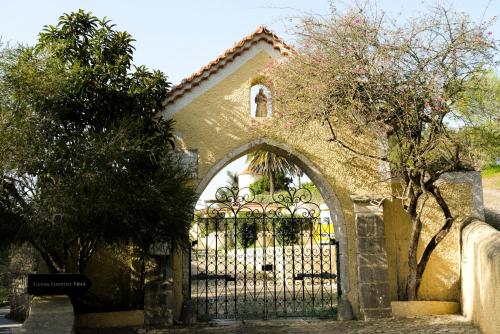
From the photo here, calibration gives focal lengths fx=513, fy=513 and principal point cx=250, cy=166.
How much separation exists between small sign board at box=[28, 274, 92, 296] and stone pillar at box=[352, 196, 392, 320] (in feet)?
16.3

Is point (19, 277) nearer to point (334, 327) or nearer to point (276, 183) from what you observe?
point (334, 327)

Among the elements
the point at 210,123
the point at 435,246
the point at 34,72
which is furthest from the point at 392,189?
the point at 34,72

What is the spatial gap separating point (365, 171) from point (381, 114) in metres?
1.67

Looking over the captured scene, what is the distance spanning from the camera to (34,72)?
7.80 m

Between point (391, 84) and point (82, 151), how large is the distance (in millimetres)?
5191

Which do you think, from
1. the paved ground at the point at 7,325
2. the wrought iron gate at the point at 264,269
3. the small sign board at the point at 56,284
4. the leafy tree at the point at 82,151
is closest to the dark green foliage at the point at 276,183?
the wrought iron gate at the point at 264,269

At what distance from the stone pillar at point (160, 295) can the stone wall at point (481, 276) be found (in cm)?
520

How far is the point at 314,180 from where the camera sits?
10305mm

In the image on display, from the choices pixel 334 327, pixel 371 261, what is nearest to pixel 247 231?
pixel 371 261

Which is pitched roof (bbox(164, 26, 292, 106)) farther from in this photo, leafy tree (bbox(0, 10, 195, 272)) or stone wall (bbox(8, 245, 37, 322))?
stone wall (bbox(8, 245, 37, 322))

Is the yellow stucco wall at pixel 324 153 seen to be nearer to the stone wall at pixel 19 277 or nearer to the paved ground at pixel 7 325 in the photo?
the stone wall at pixel 19 277

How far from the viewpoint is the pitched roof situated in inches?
396

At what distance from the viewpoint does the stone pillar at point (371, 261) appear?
31.5ft

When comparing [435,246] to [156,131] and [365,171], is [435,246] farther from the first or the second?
[156,131]
